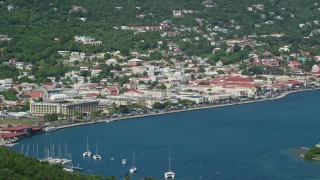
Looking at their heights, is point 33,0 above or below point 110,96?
above

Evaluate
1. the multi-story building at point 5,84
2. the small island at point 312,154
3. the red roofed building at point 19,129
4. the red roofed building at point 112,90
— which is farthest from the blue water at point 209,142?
the multi-story building at point 5,84

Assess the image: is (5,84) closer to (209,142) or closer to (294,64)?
(209,142)

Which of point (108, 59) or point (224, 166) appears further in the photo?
point (108, 59)

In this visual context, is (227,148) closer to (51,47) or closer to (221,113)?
(221,113)

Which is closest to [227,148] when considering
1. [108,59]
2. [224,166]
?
[224,166]

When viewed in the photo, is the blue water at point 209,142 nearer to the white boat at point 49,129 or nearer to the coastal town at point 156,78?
the white boat at point 49,129

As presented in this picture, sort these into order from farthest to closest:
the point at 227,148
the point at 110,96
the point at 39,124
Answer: the point at 110,96 → the point at 39,124 → the point at 227,148

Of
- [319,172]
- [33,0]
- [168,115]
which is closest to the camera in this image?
[319,172]
